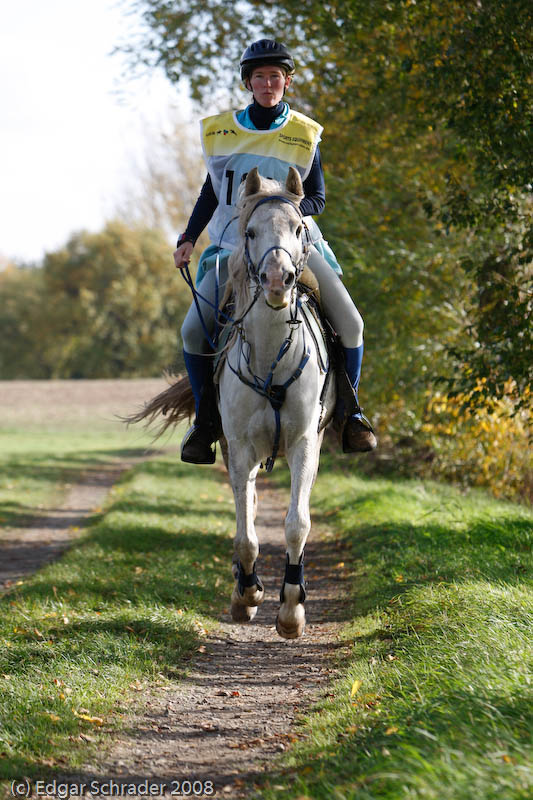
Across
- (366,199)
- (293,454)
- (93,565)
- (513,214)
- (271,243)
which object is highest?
(366,199)

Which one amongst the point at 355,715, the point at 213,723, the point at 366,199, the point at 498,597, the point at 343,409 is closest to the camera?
the point at 355,715

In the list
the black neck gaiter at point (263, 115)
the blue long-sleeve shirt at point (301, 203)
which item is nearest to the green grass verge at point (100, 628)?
the blue long-sleeve shirt at point (301, 203)

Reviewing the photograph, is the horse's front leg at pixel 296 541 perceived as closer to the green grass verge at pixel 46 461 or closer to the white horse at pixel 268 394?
the white horse at pixel 268 394

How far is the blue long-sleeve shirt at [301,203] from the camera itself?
5.72 meters

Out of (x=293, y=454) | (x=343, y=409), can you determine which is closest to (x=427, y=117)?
(x=343, y=409)

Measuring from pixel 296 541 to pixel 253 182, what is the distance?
239 cm

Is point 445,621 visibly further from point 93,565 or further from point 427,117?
point 427,117

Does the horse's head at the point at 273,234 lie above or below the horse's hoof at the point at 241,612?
above

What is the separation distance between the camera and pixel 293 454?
5.71 metres

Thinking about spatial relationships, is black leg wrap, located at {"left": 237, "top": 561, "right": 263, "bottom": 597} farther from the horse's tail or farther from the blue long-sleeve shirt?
the blue long-sleeve shirt

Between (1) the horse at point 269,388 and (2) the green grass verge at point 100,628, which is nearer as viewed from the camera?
(2) the green grass verge at point 100,628

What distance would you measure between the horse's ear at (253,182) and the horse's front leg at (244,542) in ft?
5.78

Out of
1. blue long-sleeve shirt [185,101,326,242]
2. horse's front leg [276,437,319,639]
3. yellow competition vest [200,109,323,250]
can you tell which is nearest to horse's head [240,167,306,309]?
blue long-sleeve shirt [185,101,326,242]

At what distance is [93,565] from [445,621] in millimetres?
4162
